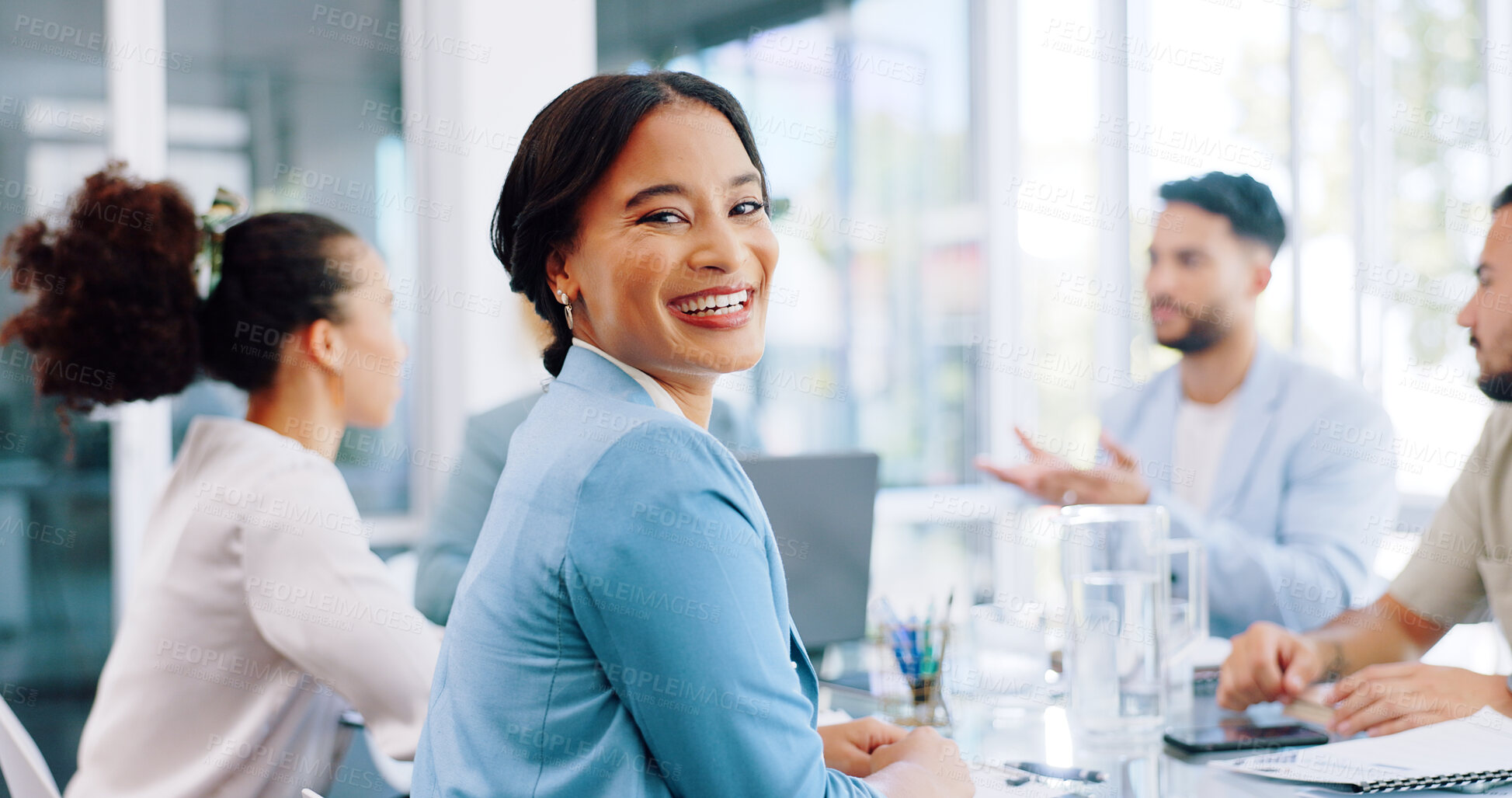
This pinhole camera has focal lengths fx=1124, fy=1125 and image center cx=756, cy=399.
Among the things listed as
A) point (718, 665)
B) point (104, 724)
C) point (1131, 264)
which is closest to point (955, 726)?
A: point (718, 665)

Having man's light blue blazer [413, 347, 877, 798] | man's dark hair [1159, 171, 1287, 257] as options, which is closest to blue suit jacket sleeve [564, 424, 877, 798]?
man's light blue blazer [413, 347, 877, 798]

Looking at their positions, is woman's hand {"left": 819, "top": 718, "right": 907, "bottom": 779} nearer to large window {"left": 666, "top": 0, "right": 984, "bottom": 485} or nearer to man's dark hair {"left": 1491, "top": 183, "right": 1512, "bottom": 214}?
man's dark hair {"left": 1491, "top": 183, "right": 1512, "bottom": 214}

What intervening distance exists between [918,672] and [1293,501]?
142 cm

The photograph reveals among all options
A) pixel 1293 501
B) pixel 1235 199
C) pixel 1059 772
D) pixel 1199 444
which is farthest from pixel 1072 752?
pixel 1235 199

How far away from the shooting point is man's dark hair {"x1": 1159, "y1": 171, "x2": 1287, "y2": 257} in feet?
9.54

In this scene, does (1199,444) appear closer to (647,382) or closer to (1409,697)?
(1409,697)

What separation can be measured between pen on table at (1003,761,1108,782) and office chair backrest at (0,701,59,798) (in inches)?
46.8

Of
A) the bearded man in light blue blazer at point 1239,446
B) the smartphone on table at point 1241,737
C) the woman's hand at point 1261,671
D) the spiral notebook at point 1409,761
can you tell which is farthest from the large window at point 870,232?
the spiral notebook at point 1409,761

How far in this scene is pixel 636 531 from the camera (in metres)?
0.86

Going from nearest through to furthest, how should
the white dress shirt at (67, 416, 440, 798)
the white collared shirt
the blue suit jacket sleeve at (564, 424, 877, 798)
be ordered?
the blue suit jacket sleeve at (564, 424, 877, 798)
the white collared shirt
the white dress shirt at (67, 416, 440, 798)

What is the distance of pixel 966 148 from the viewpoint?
4.72 metres

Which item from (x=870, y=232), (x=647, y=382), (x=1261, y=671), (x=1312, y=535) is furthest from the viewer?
(x=870, y=232)

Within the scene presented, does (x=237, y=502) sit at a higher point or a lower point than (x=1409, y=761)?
higher

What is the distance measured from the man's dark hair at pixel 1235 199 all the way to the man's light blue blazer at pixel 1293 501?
0.36 m
